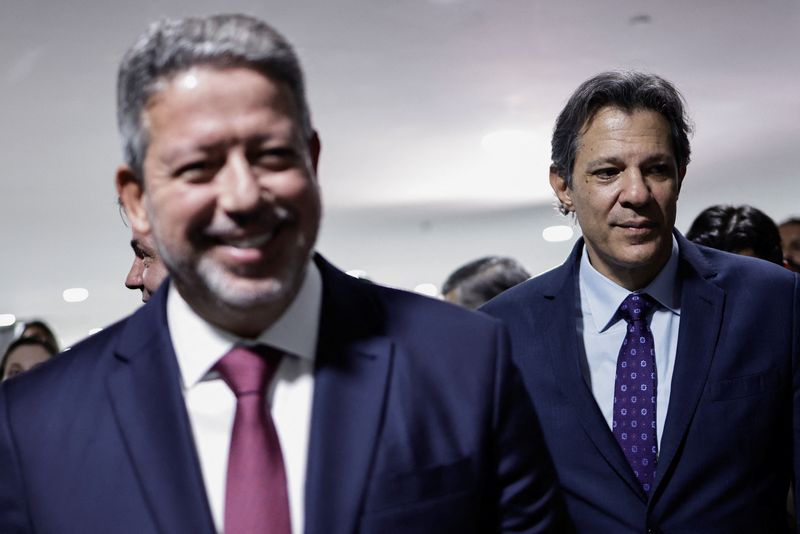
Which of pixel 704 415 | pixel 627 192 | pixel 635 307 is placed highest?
pixel 627 192

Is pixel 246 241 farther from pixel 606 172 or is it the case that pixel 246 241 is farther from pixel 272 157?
pixel 606 172

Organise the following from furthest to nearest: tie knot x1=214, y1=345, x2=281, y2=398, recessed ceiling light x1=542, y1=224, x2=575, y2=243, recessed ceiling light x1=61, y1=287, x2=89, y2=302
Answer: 1. recessed ceiling light x1=61, y1=287, x2=89, y2=302
2. recessed ceiling light x1=542, y1=224, x2=575, y2=243
3. tie knot x1=214, y1=345, x2=281, y2=398

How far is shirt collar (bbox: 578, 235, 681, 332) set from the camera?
1.91m

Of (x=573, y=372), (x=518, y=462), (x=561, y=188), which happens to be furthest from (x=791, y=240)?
(x=518, y=462)

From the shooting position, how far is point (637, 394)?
71.7 inches

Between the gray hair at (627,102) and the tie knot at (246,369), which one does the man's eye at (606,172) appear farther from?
the tie knot at (246,369)

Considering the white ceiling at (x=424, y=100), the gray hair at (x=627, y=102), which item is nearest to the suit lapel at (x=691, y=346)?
the gray hair at (x=627, y=102)

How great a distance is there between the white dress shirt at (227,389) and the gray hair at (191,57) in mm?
200

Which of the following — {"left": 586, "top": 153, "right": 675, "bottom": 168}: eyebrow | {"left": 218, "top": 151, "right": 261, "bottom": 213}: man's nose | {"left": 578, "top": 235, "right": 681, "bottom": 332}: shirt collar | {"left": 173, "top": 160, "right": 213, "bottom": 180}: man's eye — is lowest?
{"left": 578, "top": 235, "right": 681, "bottom": 332}: shirt collar

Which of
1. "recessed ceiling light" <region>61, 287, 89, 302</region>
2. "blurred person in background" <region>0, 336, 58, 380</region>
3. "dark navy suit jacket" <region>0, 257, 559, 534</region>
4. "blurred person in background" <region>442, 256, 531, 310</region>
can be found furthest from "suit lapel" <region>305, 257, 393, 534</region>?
"recessed ceiling light" <region>61, 287, 89, 302</region>

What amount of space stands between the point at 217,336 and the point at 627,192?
1047mm

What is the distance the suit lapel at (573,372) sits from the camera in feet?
5.74

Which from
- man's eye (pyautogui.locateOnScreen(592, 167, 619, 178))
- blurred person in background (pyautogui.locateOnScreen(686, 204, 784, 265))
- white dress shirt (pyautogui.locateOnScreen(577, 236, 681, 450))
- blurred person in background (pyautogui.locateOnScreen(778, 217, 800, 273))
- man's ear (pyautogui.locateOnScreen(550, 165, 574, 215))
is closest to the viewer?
white dress shirt (pyautogui.locateOnScreen(577, 236, 681, 450))

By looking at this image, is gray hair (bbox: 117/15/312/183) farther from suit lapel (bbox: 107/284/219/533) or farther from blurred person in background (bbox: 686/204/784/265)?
blurred person in background (bbox: 686/204/784/265)
